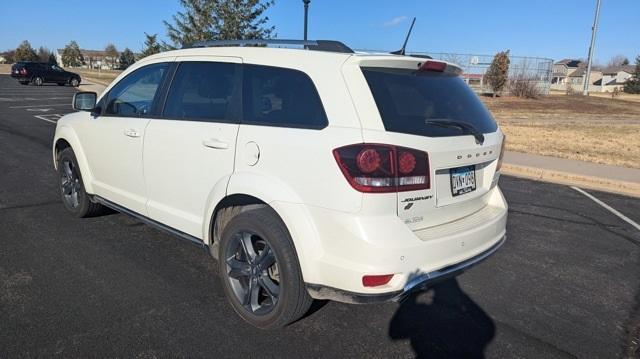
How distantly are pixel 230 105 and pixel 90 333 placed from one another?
1723 millimetres

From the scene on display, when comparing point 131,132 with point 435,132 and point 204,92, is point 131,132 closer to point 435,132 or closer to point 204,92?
point 204,92

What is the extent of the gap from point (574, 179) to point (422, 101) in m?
6.80

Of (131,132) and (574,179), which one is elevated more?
(131,132)

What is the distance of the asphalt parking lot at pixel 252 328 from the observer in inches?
116

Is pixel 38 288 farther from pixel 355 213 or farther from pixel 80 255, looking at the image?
pixel 355 213

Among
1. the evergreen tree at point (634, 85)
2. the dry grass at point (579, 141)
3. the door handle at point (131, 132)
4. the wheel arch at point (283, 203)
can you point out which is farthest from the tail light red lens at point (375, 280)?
the evergreen tree at point (634, 85)

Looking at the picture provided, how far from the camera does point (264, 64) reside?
320 cm

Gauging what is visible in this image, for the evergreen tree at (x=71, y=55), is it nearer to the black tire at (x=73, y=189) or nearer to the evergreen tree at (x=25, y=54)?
the evergreen tree at (x=25, y=54)

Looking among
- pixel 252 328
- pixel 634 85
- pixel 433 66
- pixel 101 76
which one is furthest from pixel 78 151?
pixel 634 85

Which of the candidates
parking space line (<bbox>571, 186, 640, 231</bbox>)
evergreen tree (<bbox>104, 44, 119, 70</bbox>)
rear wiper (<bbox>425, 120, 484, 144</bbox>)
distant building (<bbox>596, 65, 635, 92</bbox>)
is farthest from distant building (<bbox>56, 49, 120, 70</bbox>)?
distant building (<bbox>596, 65, 635, 92</bbox>)

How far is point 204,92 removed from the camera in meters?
3.56

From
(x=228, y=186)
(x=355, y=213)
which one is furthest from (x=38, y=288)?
(x=355, y=213)

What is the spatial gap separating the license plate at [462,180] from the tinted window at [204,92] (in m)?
1.50

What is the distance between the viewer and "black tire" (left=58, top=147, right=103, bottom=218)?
5.01 metres
